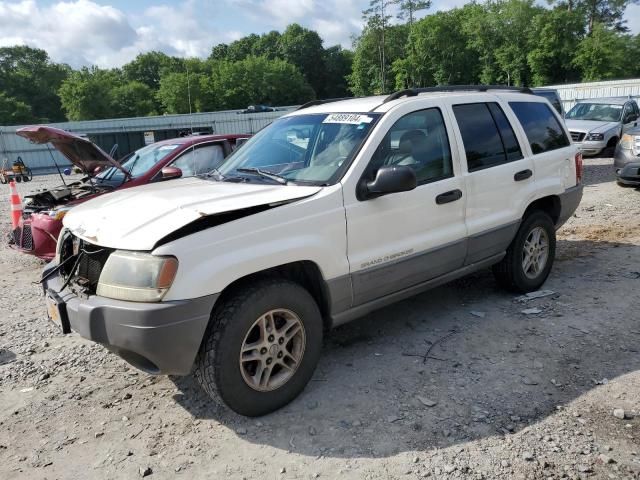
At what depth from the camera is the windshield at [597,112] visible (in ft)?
52.9

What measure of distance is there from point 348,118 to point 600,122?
48.3 feet

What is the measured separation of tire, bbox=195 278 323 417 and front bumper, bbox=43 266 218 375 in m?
0.13

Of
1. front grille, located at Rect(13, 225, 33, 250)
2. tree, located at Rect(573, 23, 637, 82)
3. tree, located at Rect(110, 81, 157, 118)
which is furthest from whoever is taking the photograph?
tree, located at Rect(110, 81, 157, 118)

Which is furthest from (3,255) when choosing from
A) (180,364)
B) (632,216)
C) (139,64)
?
(139,64)

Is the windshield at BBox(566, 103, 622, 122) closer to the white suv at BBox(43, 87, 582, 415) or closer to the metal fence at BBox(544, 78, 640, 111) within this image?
the metal fence at BBox(544, 78, 640, 111)

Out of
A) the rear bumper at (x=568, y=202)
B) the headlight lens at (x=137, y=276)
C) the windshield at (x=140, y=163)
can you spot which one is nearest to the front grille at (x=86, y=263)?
the headlight lens at (x=137, y=276)

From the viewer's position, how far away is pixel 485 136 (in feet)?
15.1

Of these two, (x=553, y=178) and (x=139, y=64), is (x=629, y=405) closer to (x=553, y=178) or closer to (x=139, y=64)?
(x=553, y=178)

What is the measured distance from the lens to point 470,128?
4477 mm

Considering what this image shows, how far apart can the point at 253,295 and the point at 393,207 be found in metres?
1.25

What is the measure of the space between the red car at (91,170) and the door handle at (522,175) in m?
3.52

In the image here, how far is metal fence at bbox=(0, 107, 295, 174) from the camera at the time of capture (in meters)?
23.5

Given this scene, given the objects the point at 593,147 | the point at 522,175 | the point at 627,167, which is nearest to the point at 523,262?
the point at 522,175

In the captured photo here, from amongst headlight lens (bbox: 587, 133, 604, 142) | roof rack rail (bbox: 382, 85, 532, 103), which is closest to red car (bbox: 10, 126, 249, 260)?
roof rack rail (bbox: 382, 85, 532, 103)
